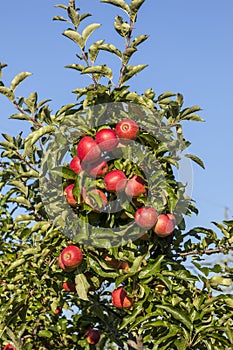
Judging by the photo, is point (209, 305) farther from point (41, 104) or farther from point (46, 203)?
point (41, 104)

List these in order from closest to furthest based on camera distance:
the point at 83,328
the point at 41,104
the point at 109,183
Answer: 1. the point at 109,183
2. the point at 41,104
3. the point at 83,328

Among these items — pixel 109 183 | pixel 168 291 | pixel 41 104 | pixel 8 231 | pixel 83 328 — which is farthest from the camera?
pixel 8 231

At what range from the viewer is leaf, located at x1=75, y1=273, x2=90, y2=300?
341 centimetres

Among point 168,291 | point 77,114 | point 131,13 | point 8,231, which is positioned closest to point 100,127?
point 77,114

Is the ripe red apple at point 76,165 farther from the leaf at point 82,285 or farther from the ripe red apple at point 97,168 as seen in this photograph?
the leaf at point 82,285

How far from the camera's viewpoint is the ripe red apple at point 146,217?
3232mm

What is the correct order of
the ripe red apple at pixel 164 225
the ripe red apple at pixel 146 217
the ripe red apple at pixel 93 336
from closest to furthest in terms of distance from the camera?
1. the ripe red apple at pixel 146 217
2. the ripe red apple at pixel 164 225
3. the ripe red apple at pixel 93 336

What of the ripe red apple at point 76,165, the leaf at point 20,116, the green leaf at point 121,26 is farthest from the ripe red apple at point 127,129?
the leaf at point 20,116

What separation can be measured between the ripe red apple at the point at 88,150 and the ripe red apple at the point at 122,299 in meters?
0.88

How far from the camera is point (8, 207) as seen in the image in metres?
5.36

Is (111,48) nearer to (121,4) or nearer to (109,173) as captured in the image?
(121,4)

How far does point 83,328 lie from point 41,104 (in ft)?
7.19

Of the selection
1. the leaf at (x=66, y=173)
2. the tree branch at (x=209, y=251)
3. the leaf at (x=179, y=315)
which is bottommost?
the leaf at (x=179, y=315)

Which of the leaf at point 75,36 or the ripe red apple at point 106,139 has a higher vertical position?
the leaf at point 75,36
